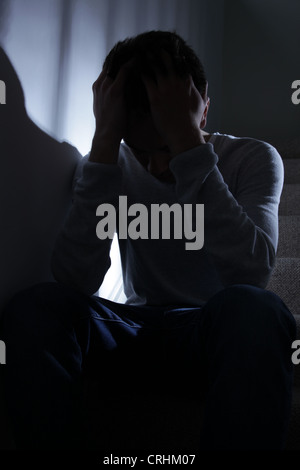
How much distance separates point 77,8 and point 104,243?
21.6 inches

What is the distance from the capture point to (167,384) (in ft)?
3.06

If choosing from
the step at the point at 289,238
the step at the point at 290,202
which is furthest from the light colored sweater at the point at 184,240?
the step at the point at 290,202

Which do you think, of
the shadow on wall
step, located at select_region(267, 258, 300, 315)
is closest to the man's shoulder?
the shadow on wall

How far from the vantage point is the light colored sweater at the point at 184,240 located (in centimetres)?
89

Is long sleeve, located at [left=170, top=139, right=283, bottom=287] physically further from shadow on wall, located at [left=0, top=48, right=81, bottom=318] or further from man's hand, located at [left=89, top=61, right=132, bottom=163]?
shadow on wall, located at [left=0, top=48, right=81, bottom=318]

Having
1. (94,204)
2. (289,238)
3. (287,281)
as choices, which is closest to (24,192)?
(94,204)

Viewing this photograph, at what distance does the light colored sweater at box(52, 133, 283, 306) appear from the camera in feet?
2.93

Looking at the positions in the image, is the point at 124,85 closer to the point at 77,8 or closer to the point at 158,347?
the point at 77,8

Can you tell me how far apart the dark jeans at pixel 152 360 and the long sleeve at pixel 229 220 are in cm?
10

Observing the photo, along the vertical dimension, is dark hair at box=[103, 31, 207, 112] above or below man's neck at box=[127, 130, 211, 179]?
above

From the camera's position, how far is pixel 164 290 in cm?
106

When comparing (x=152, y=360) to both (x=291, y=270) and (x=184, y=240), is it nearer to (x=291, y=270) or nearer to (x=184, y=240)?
(x=184, y=240)

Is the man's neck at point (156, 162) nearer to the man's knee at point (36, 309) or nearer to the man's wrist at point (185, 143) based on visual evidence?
the man's wrist at point (185, 143)

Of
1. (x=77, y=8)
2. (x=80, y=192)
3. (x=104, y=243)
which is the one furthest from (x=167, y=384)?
(x=77, y=8)
